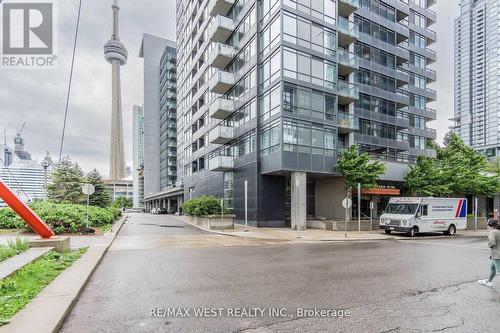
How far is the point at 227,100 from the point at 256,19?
335 inches

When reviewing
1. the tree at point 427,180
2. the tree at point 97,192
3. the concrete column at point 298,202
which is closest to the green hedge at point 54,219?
the concrete column at point 298,202

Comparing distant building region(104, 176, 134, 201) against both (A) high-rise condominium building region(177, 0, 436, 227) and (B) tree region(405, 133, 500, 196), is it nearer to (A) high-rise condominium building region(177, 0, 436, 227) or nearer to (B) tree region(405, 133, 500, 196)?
(A) high-rise condominium building region(177, 0, 436, 227)

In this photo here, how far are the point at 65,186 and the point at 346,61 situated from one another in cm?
3606

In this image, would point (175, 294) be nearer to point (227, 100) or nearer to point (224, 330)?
point (224, 330)

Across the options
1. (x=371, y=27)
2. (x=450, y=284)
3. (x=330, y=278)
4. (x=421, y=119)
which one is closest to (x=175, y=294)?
(x=330, y=278)

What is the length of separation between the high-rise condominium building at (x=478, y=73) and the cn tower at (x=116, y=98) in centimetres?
14354

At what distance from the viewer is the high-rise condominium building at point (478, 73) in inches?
3401

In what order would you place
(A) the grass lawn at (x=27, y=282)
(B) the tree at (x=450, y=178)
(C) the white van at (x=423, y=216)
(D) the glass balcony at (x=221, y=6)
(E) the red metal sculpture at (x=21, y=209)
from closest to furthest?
(A) the grass lawn at (x=27, y=282)
(E) the red metal sculpture at (x=21, y=209)
(C) the white van at (x=423, y=216)
(B) the tree at (x=450, y=178)
(D) the glass balcony at (x=221, y=6)

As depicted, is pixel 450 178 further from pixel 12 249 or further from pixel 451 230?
pixel 12 249

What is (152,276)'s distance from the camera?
331 inches

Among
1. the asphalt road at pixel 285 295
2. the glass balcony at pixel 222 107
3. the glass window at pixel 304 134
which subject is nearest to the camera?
the asphalt road at pixel 285 295

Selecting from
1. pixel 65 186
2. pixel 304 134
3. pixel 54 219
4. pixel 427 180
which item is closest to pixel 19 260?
pixel 54 219

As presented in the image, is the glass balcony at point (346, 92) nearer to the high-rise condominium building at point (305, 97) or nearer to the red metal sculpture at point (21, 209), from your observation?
the high-rise condominium building at point (305, 97)

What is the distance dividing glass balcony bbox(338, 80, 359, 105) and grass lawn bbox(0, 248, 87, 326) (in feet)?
84.7
